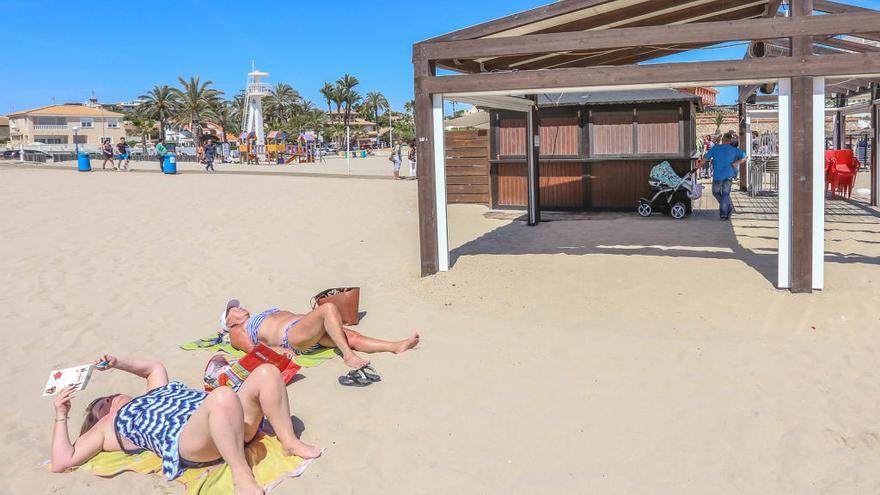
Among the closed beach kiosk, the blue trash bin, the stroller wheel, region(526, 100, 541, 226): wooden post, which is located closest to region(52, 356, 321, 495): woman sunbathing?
region(526, 100, 541, 226): wooden post

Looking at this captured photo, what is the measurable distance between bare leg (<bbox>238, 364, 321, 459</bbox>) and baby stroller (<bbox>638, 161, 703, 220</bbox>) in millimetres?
11193

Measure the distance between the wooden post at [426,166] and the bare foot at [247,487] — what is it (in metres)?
5.30

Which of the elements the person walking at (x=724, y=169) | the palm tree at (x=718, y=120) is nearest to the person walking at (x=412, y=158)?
the person walking at (x=724, y=169)

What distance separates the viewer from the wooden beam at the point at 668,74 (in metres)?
7.41

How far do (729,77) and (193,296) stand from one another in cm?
633

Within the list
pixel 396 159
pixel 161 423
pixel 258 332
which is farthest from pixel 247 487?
pixel 396 159

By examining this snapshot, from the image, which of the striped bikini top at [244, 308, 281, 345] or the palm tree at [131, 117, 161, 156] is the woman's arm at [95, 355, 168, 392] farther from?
the palm tree at [131, 117, 161, 156]

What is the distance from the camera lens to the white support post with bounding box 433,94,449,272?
8.86 metres

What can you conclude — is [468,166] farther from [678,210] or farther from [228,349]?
[228,349]

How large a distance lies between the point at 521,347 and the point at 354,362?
150 centimetres

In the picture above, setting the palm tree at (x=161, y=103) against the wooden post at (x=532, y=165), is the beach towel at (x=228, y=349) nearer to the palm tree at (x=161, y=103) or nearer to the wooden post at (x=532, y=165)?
the wooden post at (x=532, y=165)

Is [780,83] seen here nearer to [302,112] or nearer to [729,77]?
[729,77]

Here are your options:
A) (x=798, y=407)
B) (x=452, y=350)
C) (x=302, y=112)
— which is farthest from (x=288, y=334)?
(x=302, y=112)

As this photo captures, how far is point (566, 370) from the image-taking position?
18.8 feet
